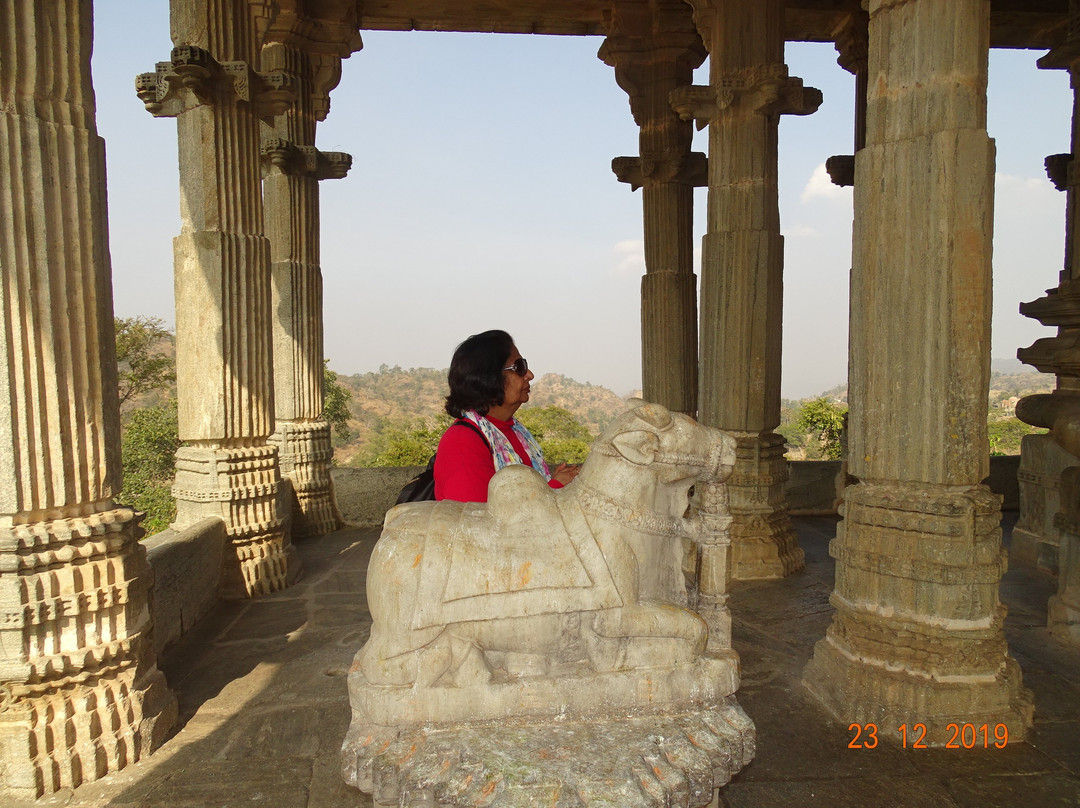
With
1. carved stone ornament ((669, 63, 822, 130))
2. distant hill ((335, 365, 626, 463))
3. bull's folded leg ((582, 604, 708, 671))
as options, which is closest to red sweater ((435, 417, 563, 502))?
bull's folded leg ((582, 604, 708, 671))

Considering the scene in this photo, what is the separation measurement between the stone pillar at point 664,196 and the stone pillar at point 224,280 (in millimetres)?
4386

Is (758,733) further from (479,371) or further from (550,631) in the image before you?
(479,371)

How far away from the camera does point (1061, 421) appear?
4266 mm

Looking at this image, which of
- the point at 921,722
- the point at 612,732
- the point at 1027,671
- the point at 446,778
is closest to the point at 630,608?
the point at 612,732

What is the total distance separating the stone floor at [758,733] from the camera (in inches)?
119

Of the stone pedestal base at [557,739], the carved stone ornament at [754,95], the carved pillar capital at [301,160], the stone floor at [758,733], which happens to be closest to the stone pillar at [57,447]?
the stone floor at [758,733]

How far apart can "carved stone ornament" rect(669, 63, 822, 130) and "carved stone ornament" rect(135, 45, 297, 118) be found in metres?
3.31

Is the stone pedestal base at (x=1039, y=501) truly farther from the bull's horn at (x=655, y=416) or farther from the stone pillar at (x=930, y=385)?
the bull's horn at (x=655, y=416)

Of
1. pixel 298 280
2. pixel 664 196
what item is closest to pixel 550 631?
pixel 298 280

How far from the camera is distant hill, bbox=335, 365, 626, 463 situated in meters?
44.9

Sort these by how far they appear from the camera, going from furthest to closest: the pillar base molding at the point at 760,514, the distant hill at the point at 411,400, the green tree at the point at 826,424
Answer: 1. the distant hill at the point at 411,400
2. the green tree at the point at 826,424
3. the pillar base molding at the point at 760,514

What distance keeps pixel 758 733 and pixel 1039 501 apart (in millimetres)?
4520

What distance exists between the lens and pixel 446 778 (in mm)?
1977

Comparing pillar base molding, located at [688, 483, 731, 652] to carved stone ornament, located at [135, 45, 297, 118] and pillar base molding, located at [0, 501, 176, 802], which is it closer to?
pillar base molding, located at [0, 501, 176, 802]
